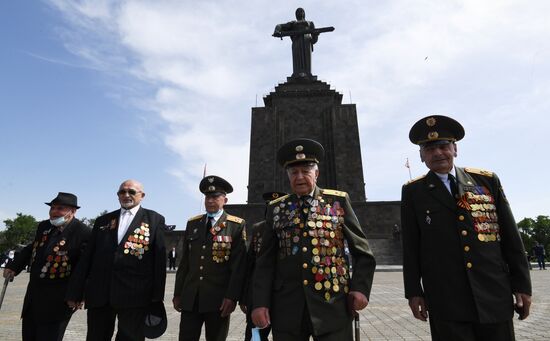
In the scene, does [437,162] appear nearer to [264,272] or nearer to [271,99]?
[264,272]

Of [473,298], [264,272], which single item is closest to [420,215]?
[473,298]

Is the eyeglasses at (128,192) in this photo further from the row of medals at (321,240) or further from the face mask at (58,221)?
the row of medals at (321,240)

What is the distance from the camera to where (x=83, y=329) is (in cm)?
768

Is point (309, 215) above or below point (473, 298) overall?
above

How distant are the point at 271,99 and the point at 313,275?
116 ft

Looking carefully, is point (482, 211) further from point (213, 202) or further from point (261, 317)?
point (213, 202)

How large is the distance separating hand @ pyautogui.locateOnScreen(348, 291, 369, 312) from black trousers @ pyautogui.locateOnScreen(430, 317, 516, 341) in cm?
74

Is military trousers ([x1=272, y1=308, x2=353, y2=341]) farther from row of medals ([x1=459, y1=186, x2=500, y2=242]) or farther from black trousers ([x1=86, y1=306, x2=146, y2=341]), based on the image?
black trousers ([x1=86, y1=306, x2=146, y2=341])

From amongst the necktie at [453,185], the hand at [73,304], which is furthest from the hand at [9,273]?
the necktie at [453,185]

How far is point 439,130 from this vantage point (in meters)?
3.70

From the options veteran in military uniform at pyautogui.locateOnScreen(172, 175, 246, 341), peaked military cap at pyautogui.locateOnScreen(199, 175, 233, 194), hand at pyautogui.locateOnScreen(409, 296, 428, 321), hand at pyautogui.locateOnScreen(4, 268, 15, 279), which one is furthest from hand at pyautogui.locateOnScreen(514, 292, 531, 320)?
hand at pyautogui.locateOnScreen(4, 268, 15, 279)

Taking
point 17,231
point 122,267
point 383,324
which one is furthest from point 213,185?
point 17,231

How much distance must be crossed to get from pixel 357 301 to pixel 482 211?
1526mm

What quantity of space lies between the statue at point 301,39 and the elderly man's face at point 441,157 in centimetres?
3447
